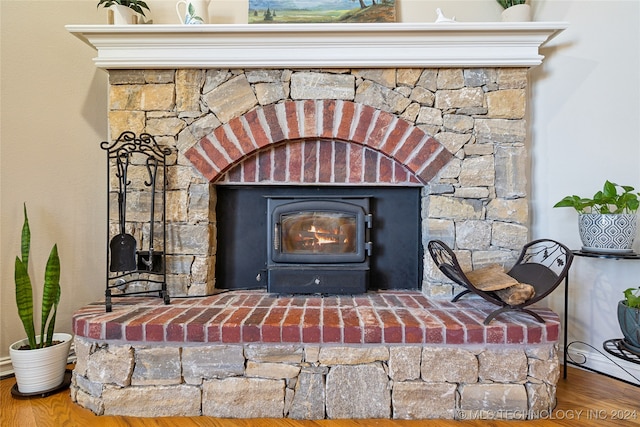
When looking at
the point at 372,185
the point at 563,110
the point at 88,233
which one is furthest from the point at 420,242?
the point at 88,233

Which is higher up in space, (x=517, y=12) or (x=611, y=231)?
(x=517, y=12)

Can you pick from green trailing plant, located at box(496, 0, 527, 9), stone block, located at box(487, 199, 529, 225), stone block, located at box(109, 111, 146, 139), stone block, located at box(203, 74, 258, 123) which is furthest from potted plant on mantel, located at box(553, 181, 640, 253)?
stone block, located at box(109, 111, 146, 139)

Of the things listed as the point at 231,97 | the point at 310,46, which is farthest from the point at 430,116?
the point at 231,97

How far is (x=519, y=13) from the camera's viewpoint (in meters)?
1.90

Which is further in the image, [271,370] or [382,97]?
[382,97]

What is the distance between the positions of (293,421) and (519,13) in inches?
95.6

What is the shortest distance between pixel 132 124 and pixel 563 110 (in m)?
2.50

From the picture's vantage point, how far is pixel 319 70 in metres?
1.88

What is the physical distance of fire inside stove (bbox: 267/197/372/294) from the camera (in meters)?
1.92

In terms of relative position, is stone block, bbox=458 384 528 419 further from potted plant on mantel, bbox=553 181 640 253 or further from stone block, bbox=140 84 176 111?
stone block, bbox=140 84 176 111

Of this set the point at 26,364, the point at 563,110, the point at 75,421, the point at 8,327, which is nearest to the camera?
the point at 75,421

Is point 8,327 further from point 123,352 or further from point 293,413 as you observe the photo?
point 293,413

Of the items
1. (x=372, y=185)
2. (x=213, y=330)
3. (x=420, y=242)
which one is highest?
(x=372, y=185)

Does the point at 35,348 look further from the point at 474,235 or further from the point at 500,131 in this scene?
the point at 500,131
